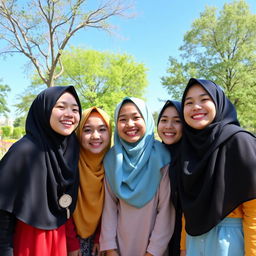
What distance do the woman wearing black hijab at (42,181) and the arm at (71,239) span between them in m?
0.15

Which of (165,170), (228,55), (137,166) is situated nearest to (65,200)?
(137,166)

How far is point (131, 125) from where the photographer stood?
2.14 m

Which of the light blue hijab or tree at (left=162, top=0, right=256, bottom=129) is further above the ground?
tree at (left=162, top=0, right=256, bottom=129)

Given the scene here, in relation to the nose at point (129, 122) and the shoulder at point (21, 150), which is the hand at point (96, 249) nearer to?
the shoulder at point (21, 150)

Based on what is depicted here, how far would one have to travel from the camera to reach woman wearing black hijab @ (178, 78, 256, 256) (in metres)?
1.54

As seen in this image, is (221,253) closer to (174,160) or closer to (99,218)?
(174,160)

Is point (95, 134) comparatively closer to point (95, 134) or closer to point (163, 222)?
point (95, 134)

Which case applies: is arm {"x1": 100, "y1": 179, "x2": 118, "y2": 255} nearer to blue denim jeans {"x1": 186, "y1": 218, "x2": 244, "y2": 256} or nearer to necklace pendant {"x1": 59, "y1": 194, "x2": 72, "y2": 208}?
necklace pendant {"x1": 59, "y1": 194, "x2": 72, "y2": 208}

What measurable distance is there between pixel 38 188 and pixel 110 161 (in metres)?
0.72

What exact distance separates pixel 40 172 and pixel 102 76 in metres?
17.7

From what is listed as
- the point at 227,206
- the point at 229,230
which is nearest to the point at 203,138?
the point at 227,206

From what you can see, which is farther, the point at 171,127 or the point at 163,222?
the point at 171,127

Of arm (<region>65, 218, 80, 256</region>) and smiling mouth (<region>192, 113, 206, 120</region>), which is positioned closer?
smiling mouth (<region>192, 113, 206, 120</region>)

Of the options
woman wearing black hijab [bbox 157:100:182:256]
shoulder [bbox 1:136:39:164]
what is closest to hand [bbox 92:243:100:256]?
woman wearing black hijab [bbox 157:100:182:256]
